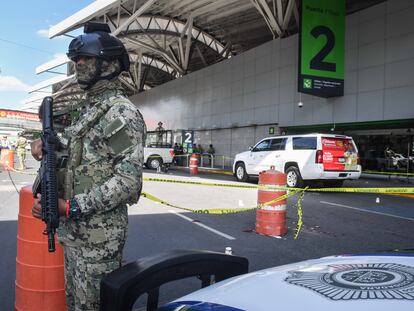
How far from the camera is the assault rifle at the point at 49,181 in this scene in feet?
6.86

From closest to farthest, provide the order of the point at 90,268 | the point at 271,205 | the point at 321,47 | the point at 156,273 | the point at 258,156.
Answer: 1. the point at 156,273
2. the point at 90,268
3. the point at 271,205
4. the point at 258,156
5. the point at 321,47

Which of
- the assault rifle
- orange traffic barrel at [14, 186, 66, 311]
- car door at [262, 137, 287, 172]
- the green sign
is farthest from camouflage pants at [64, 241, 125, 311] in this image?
the green sign

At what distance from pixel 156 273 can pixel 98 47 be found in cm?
132

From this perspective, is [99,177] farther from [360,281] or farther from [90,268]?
[360,281]

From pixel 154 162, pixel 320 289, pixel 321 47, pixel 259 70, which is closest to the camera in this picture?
pixel 320 289

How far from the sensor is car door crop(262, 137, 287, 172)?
1479 centimetres

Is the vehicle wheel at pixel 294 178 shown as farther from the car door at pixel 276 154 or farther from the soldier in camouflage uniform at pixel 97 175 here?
the soldier in camouflage uniform at pixel 97 175

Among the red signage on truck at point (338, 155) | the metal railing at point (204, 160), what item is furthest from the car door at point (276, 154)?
the metal railing at point (204, 160)

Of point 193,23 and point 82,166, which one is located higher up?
point 193,23

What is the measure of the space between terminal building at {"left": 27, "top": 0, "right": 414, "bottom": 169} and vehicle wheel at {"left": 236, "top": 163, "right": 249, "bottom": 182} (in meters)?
5.62

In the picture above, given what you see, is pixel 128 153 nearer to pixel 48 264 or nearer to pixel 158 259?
pixel 158 259

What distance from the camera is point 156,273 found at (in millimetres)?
2014

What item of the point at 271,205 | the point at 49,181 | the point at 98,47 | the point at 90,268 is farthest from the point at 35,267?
the point at 271,205

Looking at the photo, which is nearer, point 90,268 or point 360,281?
point 360,281
